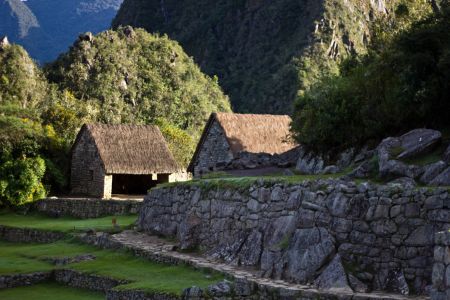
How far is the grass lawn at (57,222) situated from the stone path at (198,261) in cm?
289

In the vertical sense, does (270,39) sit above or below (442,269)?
above

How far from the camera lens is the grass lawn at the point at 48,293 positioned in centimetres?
1541

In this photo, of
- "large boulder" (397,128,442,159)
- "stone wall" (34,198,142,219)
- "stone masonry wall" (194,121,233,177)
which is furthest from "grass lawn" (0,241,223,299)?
"stone masonry wall" (194,121,233,177)

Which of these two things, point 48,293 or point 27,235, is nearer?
point 48,293

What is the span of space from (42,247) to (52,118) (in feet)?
70.5

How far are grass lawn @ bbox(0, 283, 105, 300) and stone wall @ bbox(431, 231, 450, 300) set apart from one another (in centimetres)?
782

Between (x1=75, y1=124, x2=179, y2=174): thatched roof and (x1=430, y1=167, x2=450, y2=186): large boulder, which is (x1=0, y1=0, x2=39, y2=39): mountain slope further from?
(x1=430, y1=167, x2=450, y2=186): large boulder

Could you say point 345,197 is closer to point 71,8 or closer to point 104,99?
point 104,99

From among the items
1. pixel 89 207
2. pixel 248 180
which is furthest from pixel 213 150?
pixel 248 180

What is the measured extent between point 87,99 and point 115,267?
41142mm

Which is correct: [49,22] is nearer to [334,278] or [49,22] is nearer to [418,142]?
[418,142]

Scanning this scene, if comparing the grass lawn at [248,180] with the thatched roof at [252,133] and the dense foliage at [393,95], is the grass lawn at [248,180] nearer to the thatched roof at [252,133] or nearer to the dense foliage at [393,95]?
the dense foliage at [393,95]

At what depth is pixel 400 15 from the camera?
2348 centimetres

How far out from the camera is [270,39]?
81312mm
